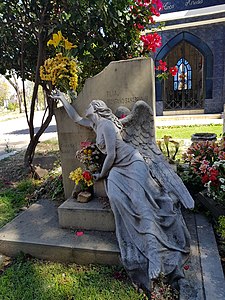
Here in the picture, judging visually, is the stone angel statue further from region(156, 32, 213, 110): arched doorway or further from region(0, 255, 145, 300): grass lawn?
region(156, 32, 213, 110): arched doorway

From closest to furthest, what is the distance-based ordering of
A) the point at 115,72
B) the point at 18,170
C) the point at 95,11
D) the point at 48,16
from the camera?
the point at 115,72, the point at 95,11, the point at 48,16, the point at 18,170

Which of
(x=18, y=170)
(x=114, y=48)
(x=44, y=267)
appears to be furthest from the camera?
(x=18, y=170)

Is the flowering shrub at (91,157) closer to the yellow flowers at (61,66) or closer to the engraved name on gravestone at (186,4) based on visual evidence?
the yellow flowers at (61,66)

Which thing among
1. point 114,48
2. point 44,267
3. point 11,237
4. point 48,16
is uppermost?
point 48,16

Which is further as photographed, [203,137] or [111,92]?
[203,137]

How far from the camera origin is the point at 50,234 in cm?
271

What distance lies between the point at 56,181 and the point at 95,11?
254 cm

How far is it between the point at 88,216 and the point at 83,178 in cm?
51

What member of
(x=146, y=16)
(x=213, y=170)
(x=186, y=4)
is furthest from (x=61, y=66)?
(x=186, y=4)

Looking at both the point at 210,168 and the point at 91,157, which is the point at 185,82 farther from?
the point at 91,157

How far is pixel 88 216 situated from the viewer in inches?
107

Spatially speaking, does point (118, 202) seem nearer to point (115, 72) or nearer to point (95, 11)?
point (115, 72)

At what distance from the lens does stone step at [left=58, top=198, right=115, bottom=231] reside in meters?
2.68

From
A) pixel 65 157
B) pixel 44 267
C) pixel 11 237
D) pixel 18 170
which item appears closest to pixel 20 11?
pixel 65 157
